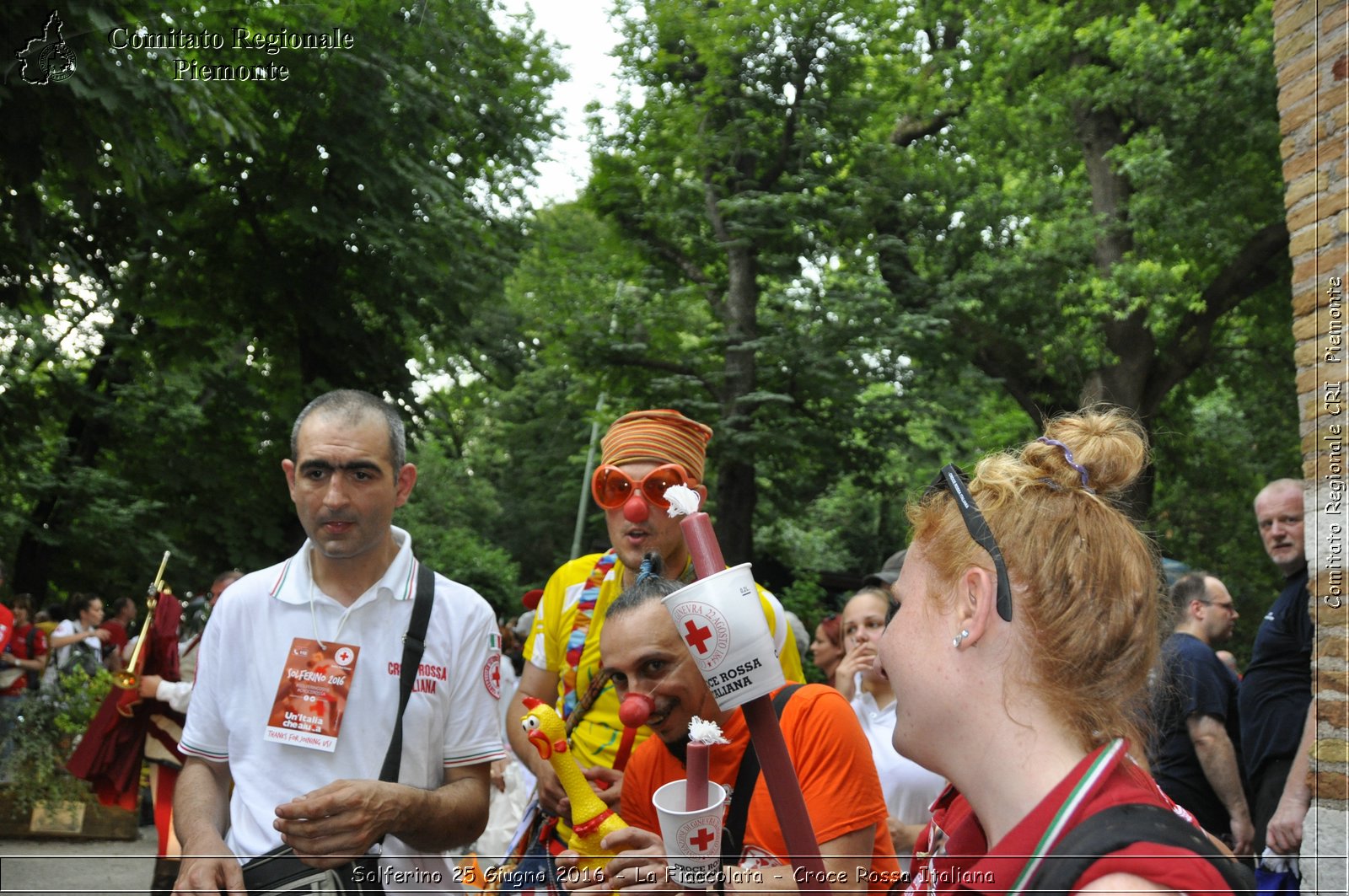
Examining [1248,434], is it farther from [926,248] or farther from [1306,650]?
[1306,650]

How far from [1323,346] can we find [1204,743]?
2018 mm

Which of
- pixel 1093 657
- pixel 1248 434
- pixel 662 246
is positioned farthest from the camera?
pixel 1248 434

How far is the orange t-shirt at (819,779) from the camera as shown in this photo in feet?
8.56

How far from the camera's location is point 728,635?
1.95 meters

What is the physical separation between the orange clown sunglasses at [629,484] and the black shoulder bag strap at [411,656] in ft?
2.35

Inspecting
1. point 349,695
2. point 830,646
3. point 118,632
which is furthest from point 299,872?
point 118,632

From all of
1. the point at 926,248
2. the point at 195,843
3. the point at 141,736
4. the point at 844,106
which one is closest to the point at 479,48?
the point at 844,106

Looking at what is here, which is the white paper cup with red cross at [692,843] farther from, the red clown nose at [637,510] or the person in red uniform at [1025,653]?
the red clown nose at [637,510]

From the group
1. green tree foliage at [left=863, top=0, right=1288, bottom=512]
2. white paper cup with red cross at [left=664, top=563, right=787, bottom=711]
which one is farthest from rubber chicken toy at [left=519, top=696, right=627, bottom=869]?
green tree foliage at [left=863, top=0, right=1288, bottom=512]

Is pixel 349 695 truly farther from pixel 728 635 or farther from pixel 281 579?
pixel 728 635

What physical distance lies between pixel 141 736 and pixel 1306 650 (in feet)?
22.9

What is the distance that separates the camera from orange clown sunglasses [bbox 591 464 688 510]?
3848 mm

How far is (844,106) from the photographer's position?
17438mm

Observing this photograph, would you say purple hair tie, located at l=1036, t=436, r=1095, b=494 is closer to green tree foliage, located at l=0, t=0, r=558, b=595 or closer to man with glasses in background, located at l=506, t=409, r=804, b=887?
man with glasses in background, located at l=506, t=409, r=804, b=887
